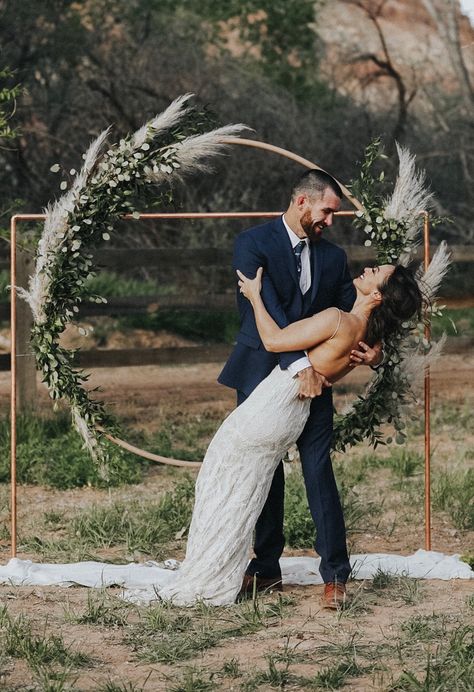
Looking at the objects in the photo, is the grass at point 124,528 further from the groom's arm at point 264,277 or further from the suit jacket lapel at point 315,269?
the suit jacket lapel at point 315,269

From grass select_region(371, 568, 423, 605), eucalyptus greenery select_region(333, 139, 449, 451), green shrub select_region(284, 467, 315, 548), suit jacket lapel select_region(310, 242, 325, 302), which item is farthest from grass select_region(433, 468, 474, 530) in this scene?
suit jacket lapel select_region(310, 242, 325, 302)

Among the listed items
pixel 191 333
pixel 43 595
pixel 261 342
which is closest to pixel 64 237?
pixel 261 342

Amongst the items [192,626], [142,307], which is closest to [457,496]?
[192,626]

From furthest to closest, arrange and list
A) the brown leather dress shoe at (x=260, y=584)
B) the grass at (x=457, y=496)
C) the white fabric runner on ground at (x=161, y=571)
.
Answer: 1. the grass at (x=457, y=496)
2. the white fabric runner on ground at (x=161, y=571)
3. the brown leather dress shoe at (x=260, y=584)

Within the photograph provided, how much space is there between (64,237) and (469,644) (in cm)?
302

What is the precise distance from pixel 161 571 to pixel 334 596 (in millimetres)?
1014

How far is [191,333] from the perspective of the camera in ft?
47.4

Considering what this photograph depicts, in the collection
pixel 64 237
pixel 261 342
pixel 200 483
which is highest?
pixel 64 237

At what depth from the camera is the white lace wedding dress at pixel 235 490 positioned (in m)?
5.79

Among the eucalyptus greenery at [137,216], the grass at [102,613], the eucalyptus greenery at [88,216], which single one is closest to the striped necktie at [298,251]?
the eucalyptus greenery at [137,216]

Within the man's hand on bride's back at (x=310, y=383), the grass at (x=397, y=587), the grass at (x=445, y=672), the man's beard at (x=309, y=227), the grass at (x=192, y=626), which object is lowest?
the grass at (x=397, y=587)

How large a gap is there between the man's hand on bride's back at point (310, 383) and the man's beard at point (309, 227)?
2.15ft

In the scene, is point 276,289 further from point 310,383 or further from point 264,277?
point 310,383

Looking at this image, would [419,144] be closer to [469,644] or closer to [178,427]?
[178,427]
